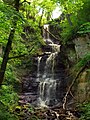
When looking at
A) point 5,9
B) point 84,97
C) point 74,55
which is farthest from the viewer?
point 74,55

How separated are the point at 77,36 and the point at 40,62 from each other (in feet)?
18.7

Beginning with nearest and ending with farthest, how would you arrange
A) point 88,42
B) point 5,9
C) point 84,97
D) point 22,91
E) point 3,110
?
point 5,9 → point 3,110 → point 84,97 → point 88,42 → point 22,91

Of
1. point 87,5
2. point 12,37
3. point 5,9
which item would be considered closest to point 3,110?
point 12,37

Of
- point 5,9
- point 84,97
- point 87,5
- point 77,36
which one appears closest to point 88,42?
point 77,36

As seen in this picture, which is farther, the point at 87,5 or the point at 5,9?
the point at 87,5

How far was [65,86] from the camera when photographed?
1742 cm

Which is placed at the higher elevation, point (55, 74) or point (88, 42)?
point (88, 42)

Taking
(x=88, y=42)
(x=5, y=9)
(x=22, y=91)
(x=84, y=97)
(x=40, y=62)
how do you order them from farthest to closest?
1. (x=40, y=62)
2. (x=22, y=91)
3. (x=88, y=42)
4. (x=84, y=97)
5. (x=5, y=9)

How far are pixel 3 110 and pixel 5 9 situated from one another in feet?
10.7

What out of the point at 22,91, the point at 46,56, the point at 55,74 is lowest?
the point at 22,91

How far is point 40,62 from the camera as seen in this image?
21.5m

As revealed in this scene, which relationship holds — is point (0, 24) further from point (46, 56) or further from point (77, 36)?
point (46, 56)

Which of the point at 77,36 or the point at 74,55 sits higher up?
the point at 77,36

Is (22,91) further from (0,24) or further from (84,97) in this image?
(0,24)
